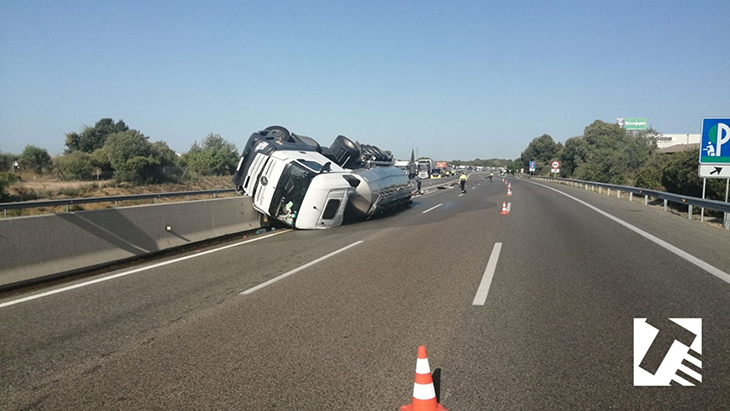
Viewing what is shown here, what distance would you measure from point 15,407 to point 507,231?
12.1 metres

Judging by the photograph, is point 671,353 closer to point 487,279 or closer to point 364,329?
point 364,329

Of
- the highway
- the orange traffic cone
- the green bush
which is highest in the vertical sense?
the green bush

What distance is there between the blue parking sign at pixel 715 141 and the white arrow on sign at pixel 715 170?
0.47ft

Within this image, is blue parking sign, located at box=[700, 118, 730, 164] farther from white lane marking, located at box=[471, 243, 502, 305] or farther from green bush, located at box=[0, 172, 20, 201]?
green bush, located at box=[0, 172, 20, 201]

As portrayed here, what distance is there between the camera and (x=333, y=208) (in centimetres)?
1580

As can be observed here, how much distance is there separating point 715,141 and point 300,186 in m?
13.8

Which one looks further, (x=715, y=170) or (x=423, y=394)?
(x=715, y=170)

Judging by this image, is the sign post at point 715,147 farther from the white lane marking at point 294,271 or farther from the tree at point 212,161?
the tree at point 212,161

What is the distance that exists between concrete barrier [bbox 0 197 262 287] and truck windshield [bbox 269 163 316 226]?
180 cm

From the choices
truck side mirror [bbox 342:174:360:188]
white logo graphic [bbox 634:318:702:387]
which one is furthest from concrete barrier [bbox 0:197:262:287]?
white logo graphic [bbox 634:318:702:387]

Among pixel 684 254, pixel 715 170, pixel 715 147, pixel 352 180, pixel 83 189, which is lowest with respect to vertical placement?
pixel 684 254

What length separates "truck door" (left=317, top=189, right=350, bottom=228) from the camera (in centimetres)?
1552

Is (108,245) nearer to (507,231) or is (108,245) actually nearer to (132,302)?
(132,302)

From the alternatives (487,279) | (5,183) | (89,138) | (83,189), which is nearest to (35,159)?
(83,189)
